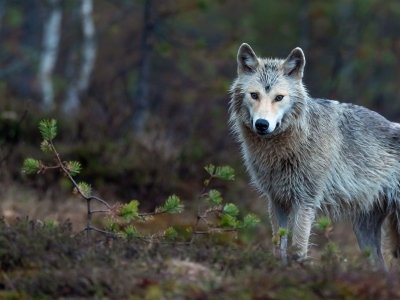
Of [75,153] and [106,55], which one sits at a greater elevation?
[106,55]

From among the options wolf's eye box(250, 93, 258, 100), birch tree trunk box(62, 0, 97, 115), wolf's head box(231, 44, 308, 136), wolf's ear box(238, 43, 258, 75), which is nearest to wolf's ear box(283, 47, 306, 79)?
wolf's head box(231, 44, 308, 136)

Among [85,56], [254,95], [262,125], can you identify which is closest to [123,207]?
[262,125]

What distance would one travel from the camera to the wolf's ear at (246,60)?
5.34 meters

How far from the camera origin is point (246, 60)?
5.40 metres

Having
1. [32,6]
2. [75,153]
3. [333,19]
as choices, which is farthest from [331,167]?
[333,19]

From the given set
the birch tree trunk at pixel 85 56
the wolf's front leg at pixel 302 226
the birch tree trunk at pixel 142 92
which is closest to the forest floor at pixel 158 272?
the wolf's front leg at pixel 302 226

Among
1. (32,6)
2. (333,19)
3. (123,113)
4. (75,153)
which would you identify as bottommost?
(75,153)

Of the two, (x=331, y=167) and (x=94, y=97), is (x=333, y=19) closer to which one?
(x=94, y=97)

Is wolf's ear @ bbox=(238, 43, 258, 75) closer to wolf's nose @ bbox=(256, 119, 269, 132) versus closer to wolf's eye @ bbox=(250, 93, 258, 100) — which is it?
wolf's eye @ bbox=(250, 93, 258, 100)

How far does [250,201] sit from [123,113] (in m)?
3.96

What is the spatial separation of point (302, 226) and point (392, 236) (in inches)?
71.4

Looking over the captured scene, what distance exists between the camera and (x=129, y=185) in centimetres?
909

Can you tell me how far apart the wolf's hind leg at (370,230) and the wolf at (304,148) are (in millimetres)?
203

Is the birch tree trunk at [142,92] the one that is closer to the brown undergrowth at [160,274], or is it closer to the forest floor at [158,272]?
the forest floor at [158,272]
